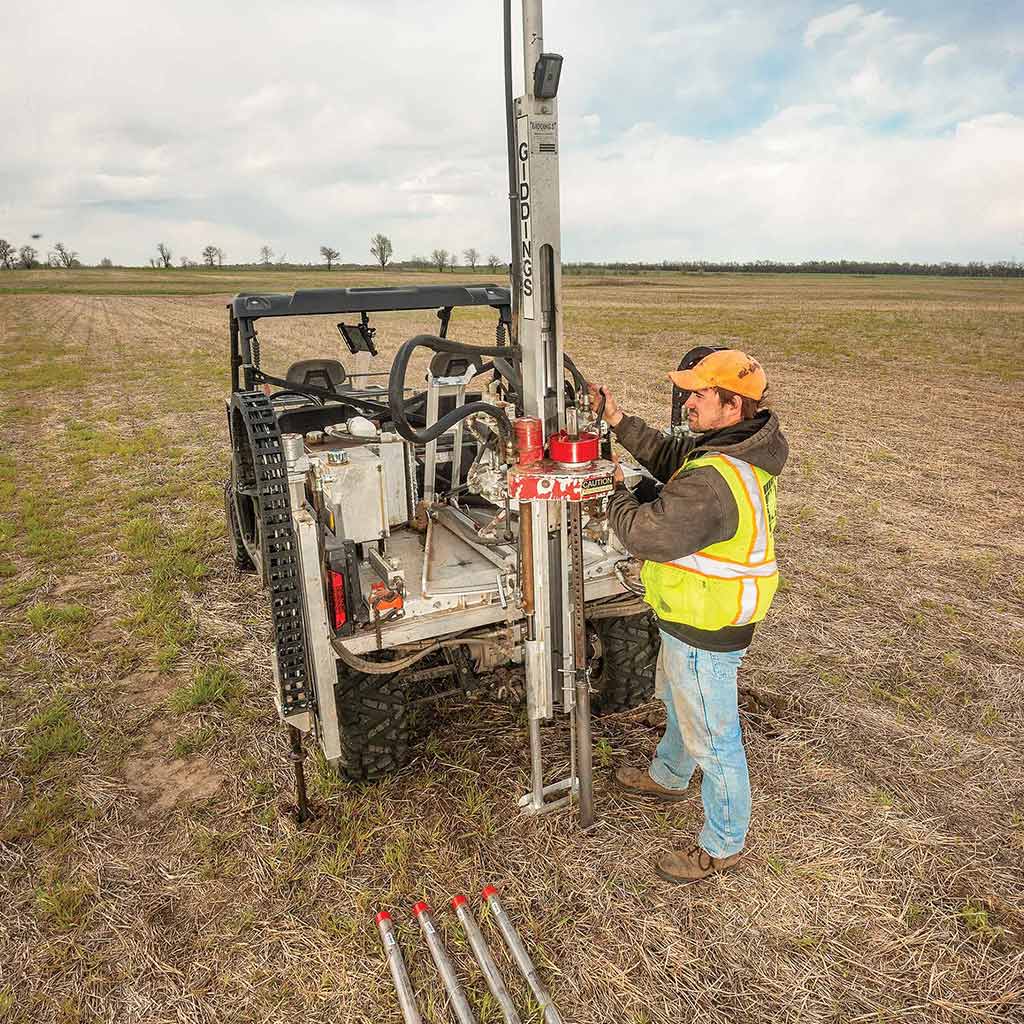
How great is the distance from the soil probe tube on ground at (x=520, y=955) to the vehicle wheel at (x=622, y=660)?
131 centimetres

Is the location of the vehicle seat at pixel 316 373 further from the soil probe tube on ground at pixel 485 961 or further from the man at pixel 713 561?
the soil probe tube on ground at pixel 485 961

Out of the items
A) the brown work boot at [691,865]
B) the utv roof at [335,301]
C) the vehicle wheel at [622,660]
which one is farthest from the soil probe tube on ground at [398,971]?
the utv roof at [335,301]

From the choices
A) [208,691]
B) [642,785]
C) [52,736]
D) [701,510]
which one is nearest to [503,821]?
[642,785]

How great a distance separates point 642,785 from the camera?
3.38 metres

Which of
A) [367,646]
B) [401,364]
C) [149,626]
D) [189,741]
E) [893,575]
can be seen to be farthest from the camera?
[893,575]

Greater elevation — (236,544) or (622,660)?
(236,544)

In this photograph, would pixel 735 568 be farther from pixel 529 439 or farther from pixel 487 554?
pixel 487 554

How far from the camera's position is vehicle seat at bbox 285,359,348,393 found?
5359mm

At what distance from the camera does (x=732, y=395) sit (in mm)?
2607

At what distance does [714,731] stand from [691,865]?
0.58 m

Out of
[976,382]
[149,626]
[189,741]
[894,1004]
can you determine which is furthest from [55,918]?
[976,382]

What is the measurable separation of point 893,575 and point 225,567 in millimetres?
5085

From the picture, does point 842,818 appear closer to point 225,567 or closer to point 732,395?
point 732,395

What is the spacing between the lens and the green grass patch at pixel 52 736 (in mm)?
3718
